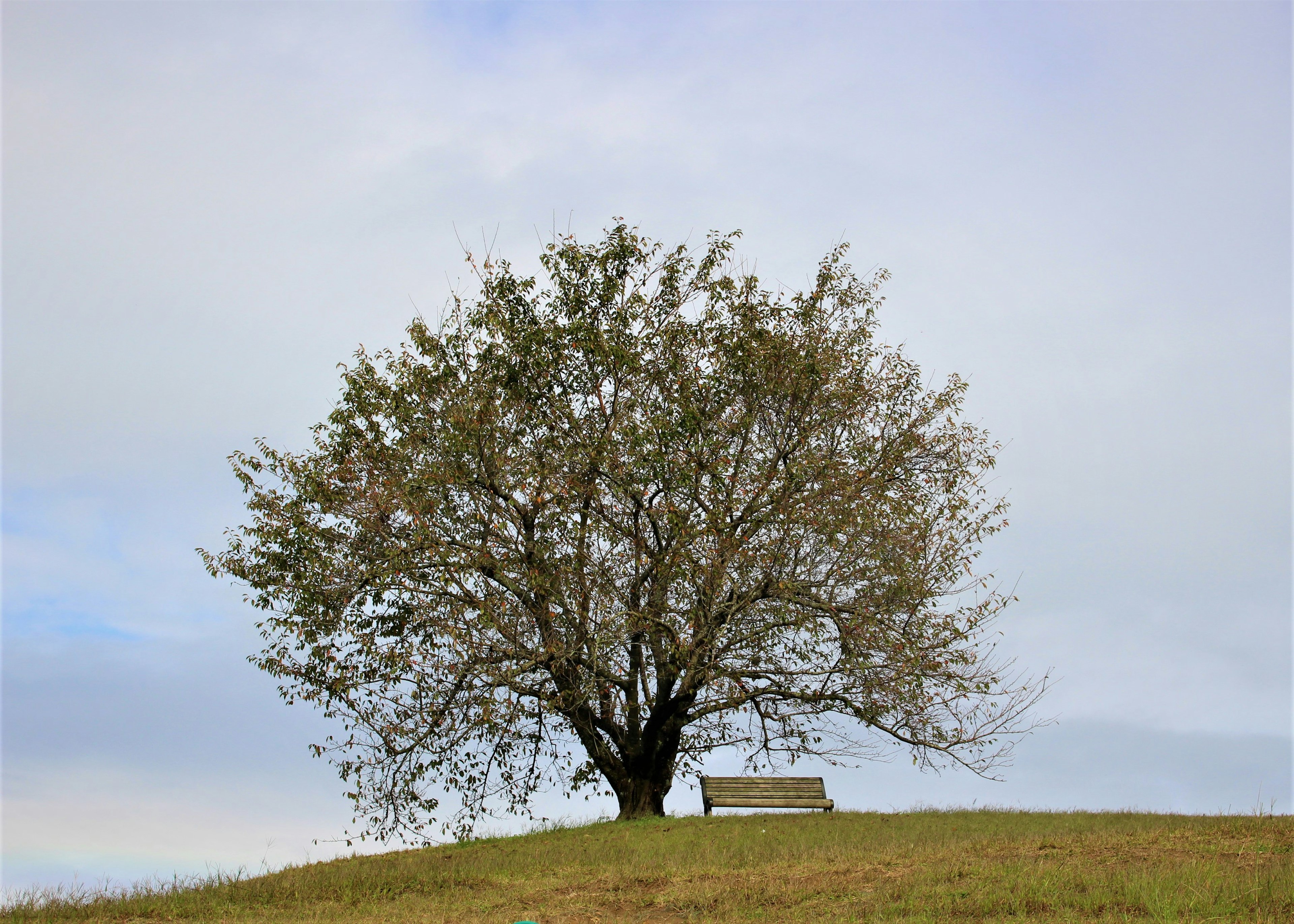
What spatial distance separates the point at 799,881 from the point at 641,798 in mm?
6935

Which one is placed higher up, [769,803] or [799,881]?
[769,803]

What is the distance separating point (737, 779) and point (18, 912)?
1141cm

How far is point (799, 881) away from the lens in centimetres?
1344

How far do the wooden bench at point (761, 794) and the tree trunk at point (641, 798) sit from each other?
0.80 m

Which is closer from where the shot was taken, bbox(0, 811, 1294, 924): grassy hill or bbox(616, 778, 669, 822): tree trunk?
bbox(0, 811, 1294, 924): grassy hill

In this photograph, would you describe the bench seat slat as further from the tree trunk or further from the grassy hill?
the grassy hill

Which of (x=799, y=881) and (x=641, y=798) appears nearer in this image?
(x=799, y=881)

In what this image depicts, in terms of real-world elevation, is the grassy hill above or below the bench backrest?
below

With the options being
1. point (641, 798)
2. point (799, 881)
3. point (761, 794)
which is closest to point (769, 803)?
point (761, 794)

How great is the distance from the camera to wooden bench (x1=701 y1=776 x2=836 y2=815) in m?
19.9

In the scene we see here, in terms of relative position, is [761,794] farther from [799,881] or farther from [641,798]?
[799,881]

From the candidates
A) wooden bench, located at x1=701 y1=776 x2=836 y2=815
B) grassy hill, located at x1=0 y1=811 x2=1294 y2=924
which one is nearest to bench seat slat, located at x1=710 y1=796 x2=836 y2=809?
wooden bench, located at x1=701 y1=776 x2=836 y2=815

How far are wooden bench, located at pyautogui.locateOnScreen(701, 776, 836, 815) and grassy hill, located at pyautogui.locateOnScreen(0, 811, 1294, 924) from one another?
2.02 meters

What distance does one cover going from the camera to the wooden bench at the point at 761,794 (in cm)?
1991
